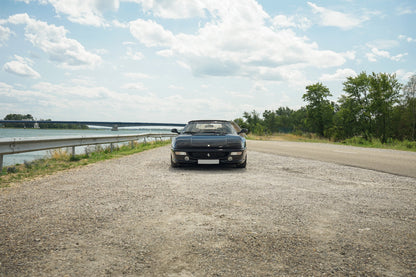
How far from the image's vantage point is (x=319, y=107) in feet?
196

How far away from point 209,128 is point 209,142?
4.90 ft

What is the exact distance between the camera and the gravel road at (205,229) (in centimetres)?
238

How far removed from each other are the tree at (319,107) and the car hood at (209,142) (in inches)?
2184

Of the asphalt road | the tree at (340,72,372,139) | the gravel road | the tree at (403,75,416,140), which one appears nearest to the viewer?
the gravel road

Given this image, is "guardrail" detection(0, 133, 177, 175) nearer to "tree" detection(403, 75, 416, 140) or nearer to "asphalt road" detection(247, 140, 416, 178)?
"asphalt road" detection(247, 140, 416, 178)

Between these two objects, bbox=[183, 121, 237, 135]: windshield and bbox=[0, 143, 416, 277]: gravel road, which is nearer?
bbox=[0, 143, 416, 277]: gravel road

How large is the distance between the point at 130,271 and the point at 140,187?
11.4 feet

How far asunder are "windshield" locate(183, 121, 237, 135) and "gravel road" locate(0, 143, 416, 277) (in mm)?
3367

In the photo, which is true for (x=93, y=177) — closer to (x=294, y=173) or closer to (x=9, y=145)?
(x=9, y=145)

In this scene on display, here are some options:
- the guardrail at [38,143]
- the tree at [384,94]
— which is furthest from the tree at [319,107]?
the guardrail at [38,143]

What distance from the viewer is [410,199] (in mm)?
4973

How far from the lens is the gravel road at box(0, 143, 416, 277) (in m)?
2.38

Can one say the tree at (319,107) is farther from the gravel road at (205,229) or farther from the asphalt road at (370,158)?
the gravel road at (205,229)

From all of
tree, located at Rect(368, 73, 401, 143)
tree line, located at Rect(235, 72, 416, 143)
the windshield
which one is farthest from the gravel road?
tree, located at Rect(368, 73, 401, 143)
